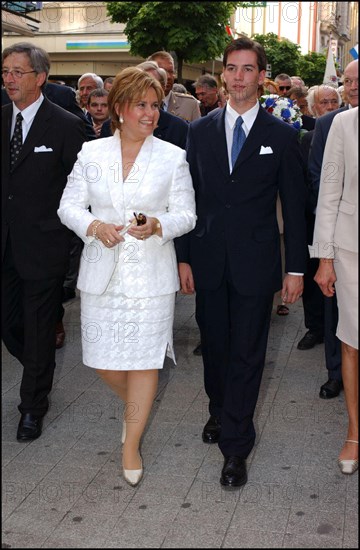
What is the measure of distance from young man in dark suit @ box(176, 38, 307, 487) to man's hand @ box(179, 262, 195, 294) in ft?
0.15

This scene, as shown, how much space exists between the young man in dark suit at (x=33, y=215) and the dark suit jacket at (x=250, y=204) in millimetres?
909

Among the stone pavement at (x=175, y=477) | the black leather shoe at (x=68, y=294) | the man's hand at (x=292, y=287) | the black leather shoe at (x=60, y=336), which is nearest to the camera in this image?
the stone pavement at (x=175, y=477)

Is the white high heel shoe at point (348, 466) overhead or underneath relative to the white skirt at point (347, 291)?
underneath

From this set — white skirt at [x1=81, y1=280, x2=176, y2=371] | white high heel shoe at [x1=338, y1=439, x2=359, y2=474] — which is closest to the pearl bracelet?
white skirt at [x1=81, y1=280, x2=176, y2=371]

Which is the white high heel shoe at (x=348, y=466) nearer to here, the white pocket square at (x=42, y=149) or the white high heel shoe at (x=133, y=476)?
the white high heel shoe at (x=133, y=476)

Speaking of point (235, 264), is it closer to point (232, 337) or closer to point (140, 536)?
point (232, 337)

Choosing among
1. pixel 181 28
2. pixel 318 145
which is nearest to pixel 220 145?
pixel 318 145

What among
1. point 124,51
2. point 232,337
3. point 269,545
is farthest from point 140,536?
point 124,51

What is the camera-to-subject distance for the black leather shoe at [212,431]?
4.99 m

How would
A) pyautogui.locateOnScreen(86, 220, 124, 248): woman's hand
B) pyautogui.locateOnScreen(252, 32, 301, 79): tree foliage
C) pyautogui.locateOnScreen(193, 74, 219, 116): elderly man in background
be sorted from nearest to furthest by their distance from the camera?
1. pyautogui.locateOnScreen(86, 220, 124, 248): woman's hand
2. pyautogui.locateOnScreen(193, 74, 219, 116): elderly man in background
3. pyautogui.locateOnScreen(252, 32, 301, 79): tree foliage

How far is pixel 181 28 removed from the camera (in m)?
25.1

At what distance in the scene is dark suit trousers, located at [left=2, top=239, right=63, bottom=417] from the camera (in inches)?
201

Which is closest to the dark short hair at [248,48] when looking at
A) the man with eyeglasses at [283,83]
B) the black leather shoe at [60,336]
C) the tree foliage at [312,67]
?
the black leather shoe at [60,336]

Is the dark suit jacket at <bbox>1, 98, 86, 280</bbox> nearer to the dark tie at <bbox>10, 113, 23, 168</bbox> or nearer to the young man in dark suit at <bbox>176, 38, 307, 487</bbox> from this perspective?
the dark tie at <bbox>10, 113, 23, 168</bbox>
